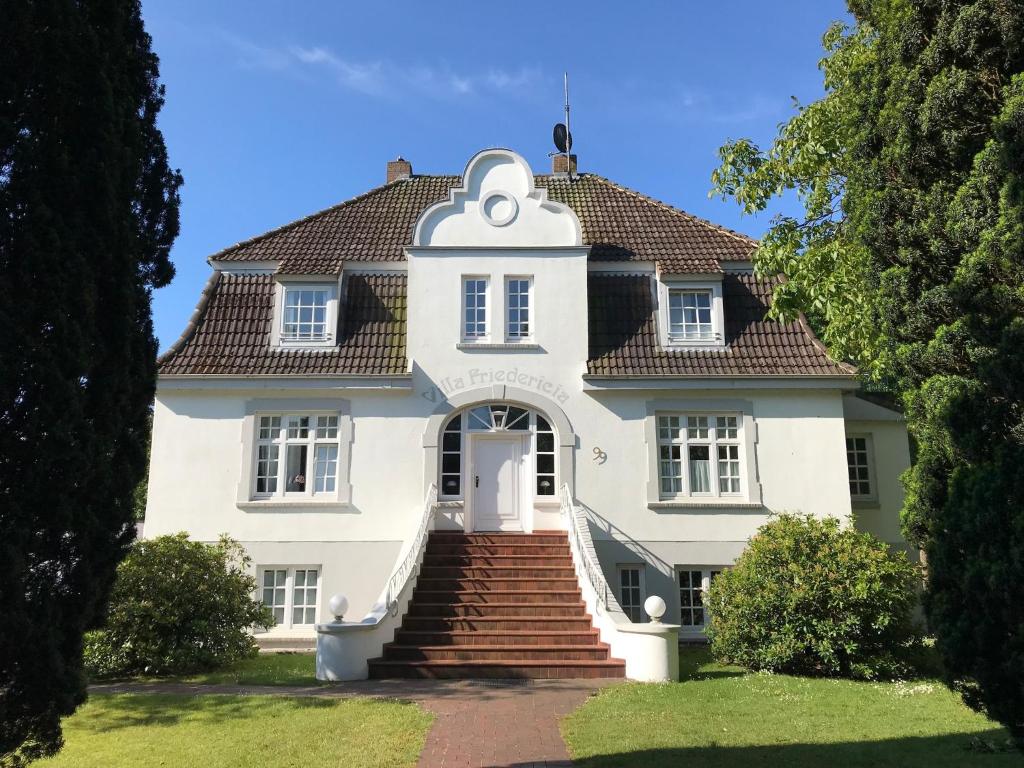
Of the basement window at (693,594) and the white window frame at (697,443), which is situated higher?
the white window frame at (697,443)

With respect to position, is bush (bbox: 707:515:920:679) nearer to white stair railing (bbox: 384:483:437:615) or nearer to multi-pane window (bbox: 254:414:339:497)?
white stair railing (bbox: 384:483:437:615)

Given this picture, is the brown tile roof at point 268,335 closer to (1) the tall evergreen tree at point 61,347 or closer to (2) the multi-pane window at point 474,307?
(2) the multi-pane window at point 474,307

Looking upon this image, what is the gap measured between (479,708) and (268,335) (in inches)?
404

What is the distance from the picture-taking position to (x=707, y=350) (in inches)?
658

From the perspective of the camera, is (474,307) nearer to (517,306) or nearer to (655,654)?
(517,306)

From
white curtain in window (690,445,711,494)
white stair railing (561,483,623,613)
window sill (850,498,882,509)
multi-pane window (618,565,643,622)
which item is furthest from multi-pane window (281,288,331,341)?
window sill (850,498,882,509)

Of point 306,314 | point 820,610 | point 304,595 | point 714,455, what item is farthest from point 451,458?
point 820,610

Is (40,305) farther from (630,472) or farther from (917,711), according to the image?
(630,472)

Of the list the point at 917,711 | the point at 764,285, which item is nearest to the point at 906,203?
the point at 917,711

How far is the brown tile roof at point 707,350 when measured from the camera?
1628cm

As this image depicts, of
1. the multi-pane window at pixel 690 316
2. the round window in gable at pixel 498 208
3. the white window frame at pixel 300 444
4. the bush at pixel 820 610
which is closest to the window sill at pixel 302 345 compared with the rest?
the white window frame at pixel 300 444

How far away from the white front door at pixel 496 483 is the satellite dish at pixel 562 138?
10249 mm

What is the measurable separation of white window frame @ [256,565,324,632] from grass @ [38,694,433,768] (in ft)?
17.3

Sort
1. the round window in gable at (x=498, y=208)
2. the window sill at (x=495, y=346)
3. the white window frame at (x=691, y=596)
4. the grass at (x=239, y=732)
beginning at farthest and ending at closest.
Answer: the round window in gable at (x=498, y=208) < the window sill at (x=495, y=346) < the white window frame at (x=691, y=596) < the grass at (x=239, y=732)
